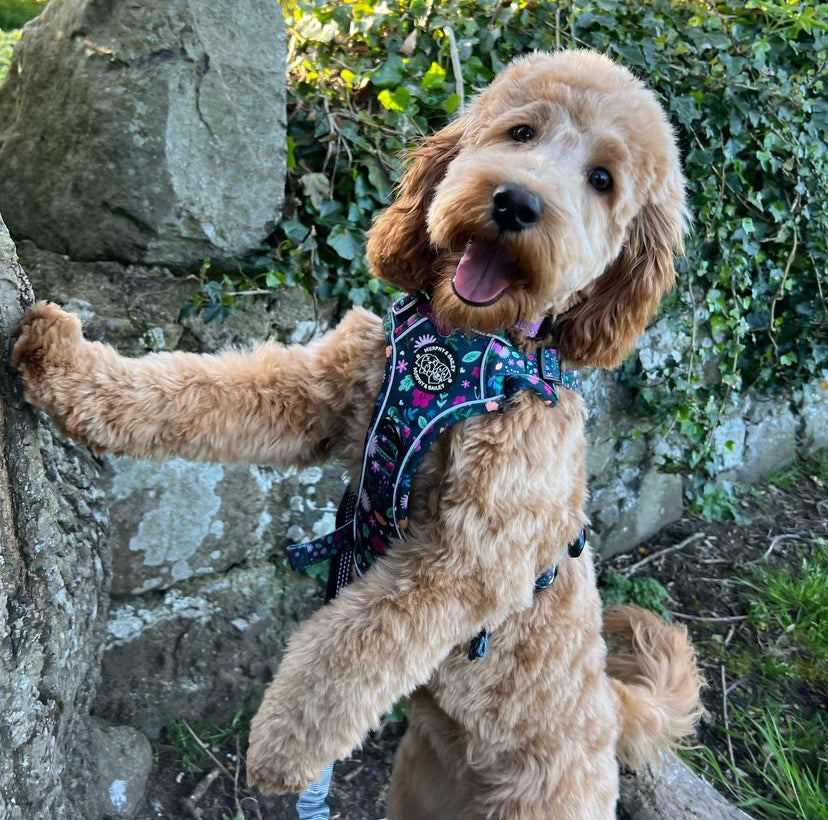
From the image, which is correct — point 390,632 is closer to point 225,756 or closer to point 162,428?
point 162,428

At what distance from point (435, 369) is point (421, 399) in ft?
0.26

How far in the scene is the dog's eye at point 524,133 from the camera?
1783 millimetres

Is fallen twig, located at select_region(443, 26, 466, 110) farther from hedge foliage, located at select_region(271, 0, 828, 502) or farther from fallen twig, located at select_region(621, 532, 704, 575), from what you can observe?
fallen twig, located at select_region(621, 532, 704, 575)

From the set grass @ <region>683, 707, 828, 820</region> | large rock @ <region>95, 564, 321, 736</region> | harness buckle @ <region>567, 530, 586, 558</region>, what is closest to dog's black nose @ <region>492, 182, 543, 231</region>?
harness buckle @ <region>567, 530, 586, 558</region>

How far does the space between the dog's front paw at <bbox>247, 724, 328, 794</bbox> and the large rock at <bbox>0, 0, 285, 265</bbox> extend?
59.7 inches

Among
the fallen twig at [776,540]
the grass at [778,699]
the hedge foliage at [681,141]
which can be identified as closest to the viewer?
the hedge foliage at [681,141]

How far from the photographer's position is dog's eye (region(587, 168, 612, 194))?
178 centimetres

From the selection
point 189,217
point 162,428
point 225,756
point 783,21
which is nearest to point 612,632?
point 225,756

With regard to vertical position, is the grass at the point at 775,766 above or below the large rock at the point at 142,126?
below

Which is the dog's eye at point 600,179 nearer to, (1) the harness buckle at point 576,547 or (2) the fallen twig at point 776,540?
(1) the harness buckle at point 576,547

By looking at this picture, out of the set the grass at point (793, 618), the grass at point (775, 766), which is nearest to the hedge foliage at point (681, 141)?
the grass at point (793, 618)

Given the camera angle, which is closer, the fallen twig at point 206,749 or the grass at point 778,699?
the fallen twig at point 206,749

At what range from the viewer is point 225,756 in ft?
8.77

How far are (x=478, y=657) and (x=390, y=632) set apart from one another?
35cm
